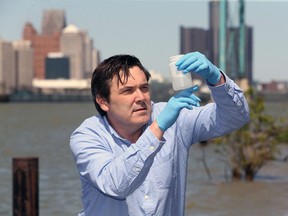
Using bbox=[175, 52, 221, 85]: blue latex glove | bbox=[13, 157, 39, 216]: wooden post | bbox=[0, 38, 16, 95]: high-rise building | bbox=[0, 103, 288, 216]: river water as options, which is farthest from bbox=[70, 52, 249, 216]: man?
bbox=[0, 38, 16, 95]: high-rise building

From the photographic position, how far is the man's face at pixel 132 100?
9.96ft

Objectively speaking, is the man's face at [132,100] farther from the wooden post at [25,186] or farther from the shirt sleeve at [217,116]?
the wooden post at [25,186]

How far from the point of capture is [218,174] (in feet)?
60.2

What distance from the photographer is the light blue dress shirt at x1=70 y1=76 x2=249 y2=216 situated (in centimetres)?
290

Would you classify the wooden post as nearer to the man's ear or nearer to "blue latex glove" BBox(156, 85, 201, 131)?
the man's ear

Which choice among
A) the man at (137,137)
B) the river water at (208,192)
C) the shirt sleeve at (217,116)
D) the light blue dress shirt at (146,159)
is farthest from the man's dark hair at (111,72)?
the river water at (208,192)

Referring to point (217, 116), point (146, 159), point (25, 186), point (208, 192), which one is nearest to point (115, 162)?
point (146, 159)

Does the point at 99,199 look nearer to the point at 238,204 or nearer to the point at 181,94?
the point at 181,94

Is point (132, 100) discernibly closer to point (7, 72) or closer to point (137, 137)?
point (137, 137)

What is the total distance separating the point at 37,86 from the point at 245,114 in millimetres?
122106

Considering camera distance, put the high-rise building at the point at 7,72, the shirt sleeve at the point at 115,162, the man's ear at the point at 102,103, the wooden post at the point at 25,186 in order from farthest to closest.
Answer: the high-rise building at the point at 7,72 → the wooden post at the point at 25,186 → the man's ear at the point at 102,103 → the shirt sleeve at the point at 115,162

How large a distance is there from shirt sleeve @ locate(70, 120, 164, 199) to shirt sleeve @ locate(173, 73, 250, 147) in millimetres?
275

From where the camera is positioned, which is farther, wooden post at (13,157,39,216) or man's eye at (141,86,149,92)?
wooden post at (13,157,39,216)

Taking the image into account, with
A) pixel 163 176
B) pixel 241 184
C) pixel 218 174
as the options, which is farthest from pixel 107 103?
pixel 218 174
